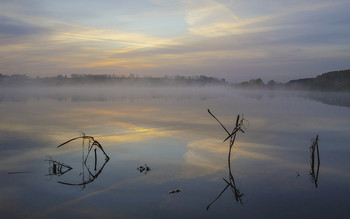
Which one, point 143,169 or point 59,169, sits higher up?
point 143,169

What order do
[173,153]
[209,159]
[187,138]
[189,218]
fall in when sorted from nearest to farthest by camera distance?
1. [189,218]
2. [209,159]
3. [173,153]
4. [187,138]

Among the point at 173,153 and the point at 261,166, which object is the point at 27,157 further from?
the point at 261,166

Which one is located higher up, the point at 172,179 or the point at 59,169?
the point at 172,179

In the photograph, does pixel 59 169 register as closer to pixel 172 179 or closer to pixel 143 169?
pixel 143 169

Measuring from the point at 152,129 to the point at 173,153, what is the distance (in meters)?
8.61

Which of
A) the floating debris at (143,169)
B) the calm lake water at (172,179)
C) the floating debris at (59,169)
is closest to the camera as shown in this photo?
the calm lake water at (172,179)

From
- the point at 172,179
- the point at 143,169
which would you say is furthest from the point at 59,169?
the point at 172,179

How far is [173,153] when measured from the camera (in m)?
15.2

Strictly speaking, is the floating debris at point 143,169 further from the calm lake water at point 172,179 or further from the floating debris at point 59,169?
the floating debris at point 59,169

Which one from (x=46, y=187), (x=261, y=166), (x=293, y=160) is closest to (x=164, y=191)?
(x=46, y=187)

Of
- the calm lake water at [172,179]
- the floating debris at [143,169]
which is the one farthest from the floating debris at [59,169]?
the floating debris at [143,169]

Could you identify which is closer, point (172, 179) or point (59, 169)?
point (172, 179)

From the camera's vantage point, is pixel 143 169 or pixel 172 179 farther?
pixel 143 169

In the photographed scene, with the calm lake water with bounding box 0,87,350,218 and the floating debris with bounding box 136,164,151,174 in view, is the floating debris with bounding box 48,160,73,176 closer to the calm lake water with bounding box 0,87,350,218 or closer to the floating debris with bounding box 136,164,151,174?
the calm lake water with bounding box 0,87,350,218
